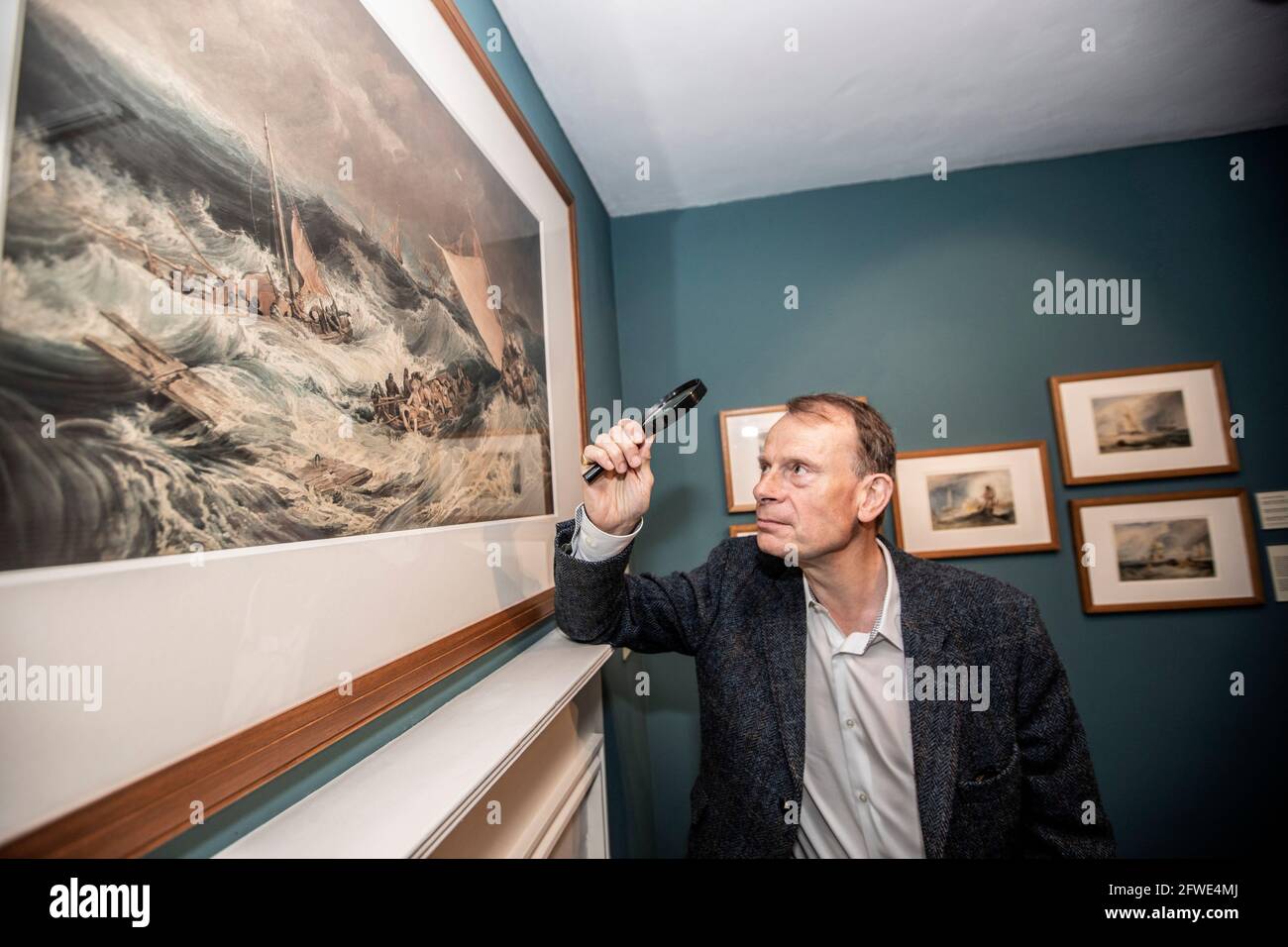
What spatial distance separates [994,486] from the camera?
2.32 meters

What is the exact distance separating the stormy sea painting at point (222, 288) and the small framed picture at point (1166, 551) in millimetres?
2471

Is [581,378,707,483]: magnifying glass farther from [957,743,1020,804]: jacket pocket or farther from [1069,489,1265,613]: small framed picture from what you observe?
[1069,489,1265,613]: small framed picture

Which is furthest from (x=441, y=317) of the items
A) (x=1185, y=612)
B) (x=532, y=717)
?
(x=1185, y=612)

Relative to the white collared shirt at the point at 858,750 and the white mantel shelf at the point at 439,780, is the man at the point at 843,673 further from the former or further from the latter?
the white mantel shelf at the point at 439,780

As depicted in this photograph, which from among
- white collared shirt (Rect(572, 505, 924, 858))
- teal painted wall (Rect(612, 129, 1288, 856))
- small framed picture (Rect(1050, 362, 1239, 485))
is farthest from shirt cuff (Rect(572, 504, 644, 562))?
small framed picture (Rect(1050, 362, 1239, 485))

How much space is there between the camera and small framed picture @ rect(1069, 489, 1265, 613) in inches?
87.1

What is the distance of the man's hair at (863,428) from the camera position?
1.39 metres

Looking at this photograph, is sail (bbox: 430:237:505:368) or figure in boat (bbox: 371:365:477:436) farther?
sail (bbox: 430:237:505:368)

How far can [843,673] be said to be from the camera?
1305 mm

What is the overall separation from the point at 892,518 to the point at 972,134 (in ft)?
5.01

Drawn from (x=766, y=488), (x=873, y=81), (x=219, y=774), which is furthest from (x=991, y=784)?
(x=873, y=81)

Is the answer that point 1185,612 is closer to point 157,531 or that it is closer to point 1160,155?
point 1160,155

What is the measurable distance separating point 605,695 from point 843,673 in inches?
35.0

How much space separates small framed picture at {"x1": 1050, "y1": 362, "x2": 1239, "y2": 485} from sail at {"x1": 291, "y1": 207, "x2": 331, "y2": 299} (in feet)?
8.68
